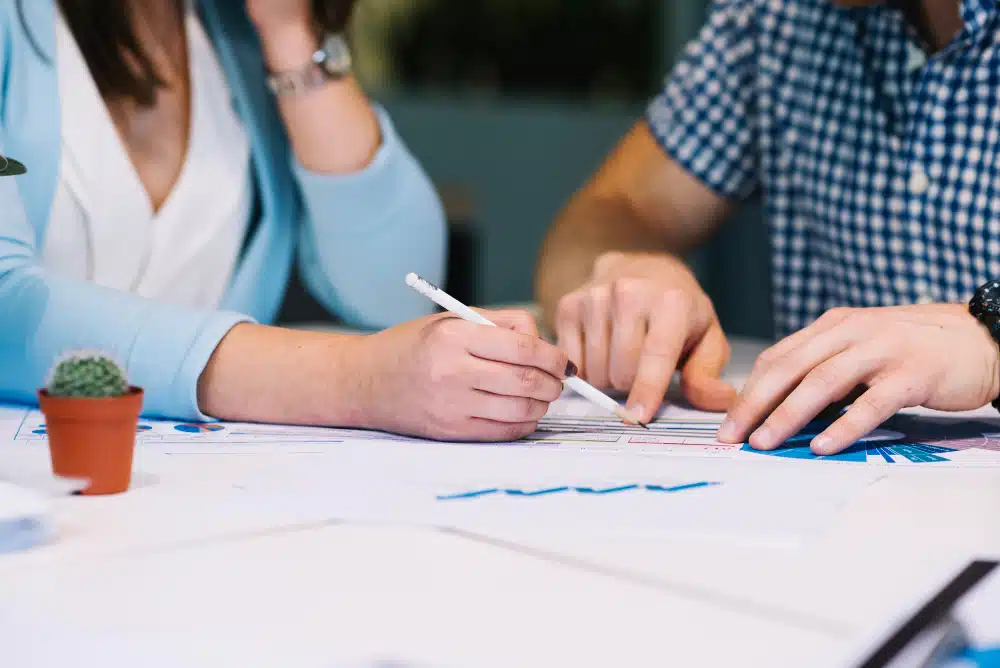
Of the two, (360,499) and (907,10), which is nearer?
(360,499)

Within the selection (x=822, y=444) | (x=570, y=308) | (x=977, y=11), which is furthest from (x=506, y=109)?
(x=822, y=444)

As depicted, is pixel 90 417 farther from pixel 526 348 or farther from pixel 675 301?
pixel 675 301

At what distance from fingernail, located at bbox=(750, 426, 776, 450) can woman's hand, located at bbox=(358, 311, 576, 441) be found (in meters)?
0.14

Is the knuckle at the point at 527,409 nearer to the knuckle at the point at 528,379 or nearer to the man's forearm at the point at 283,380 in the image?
the knuckle at the point at 528,379

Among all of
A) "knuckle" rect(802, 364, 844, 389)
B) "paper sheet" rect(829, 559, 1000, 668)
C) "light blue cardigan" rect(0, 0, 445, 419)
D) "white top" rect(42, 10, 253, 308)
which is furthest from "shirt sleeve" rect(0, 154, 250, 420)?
"paper sheet" rect(829, 559, 1000, 668)

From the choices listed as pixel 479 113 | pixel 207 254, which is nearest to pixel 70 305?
pixel 207 254

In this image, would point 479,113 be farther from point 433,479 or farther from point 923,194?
point 433,479

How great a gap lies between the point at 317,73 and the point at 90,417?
644 millimetres

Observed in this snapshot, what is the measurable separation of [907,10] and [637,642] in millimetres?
988

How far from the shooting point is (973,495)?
58cm

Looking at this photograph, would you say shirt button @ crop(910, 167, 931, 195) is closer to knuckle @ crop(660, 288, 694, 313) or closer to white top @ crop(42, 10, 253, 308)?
knuckle @ crop(660, 288, 694, 313)

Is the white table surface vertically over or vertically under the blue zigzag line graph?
over

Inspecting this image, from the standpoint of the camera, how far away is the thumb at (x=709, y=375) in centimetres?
86

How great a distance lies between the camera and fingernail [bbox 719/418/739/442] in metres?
0.73
